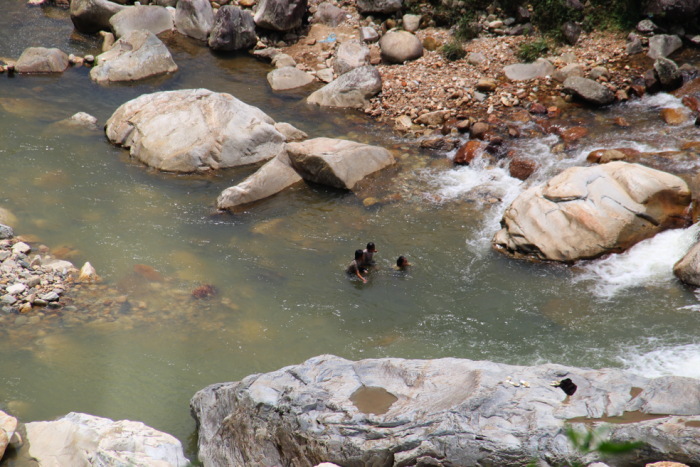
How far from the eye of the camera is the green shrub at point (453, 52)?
53.7ft

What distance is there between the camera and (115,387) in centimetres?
718

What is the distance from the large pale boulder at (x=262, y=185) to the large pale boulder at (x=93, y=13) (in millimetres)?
10992

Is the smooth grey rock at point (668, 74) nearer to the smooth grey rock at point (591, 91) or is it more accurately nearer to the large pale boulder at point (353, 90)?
the smooth grey rock at point (591, 91)

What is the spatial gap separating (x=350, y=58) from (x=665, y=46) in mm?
Result: 9159

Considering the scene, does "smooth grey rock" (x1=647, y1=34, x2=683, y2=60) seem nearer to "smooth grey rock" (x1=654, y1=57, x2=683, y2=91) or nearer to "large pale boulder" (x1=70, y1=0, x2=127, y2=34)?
"smooth grey rock" (x1=654, y1=57, x2=683, y2=91)

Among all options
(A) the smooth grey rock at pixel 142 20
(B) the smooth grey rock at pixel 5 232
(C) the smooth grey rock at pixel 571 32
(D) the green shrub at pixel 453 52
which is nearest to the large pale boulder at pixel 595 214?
(C) the smooth grey rock at pixel 571 32

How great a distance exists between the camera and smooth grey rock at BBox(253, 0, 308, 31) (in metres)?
18.1

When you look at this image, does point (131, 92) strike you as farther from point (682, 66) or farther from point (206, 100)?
point (682, 66)

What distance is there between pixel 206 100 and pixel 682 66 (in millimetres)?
12678

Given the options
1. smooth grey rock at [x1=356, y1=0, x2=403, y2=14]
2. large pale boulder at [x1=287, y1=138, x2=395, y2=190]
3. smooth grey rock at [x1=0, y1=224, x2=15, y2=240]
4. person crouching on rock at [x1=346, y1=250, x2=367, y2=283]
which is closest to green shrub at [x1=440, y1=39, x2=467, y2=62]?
smooth grey rock at [x1=356, y1=0, x2=403, y2=14]

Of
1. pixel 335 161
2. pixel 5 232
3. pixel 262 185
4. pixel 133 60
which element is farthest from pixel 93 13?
pixel 335 161

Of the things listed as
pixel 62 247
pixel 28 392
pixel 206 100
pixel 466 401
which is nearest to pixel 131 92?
pixel 206 100

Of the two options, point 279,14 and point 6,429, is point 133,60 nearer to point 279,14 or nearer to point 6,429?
point 279,14

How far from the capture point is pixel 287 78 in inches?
650
